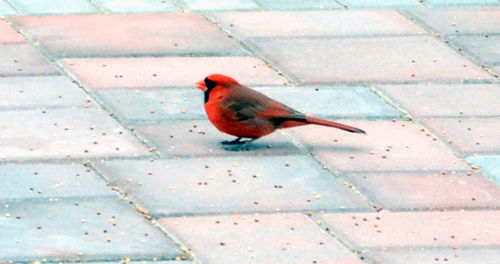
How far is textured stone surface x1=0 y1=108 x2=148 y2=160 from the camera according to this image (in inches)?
320

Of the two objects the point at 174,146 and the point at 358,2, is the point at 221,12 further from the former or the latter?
the point at 174,146

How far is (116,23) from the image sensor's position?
35.3ft

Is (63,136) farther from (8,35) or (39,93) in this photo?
(8,35)

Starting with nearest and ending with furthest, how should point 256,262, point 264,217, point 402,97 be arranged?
point 256,262 → point 264,217 → point 402,97

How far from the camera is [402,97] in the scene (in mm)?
9398

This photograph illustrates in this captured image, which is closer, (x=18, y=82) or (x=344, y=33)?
(x=18, y=82)

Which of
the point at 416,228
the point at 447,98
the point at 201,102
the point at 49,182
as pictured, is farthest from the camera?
the point at 447,98

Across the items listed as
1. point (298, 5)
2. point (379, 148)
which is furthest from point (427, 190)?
point (298, 5)

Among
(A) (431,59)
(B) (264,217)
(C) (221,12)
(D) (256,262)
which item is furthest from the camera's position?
(C) (221,12)

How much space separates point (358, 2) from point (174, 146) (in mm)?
3809

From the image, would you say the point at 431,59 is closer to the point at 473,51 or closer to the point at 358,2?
the point at 473,51

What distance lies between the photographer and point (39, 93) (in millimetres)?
9148

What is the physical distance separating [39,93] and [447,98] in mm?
2677

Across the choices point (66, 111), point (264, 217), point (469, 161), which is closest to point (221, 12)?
point (66, 111)
